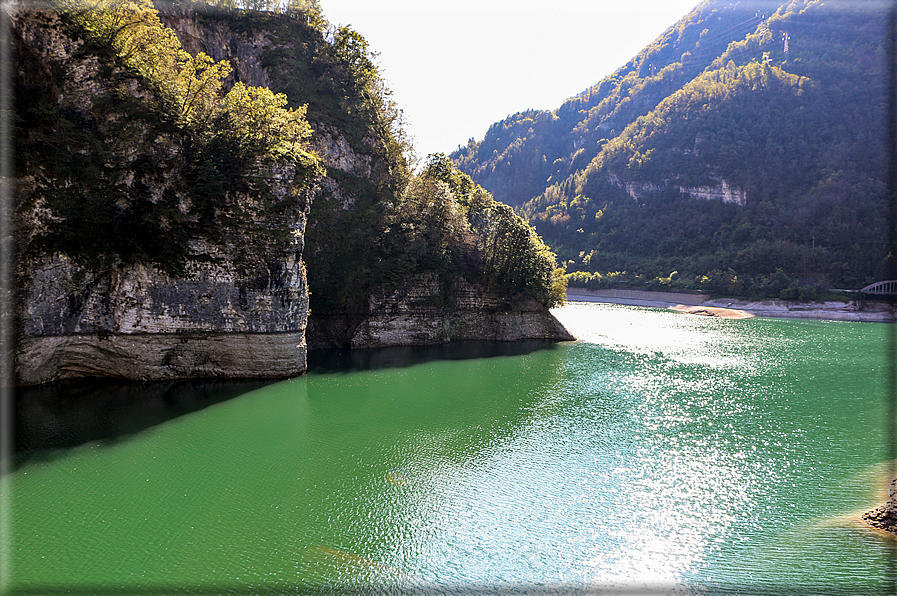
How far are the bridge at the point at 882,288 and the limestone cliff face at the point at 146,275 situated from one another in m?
76.7

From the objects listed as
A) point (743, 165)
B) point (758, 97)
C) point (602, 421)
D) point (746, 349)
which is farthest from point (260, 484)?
point (758, 97)

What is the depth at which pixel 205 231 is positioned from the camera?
71.2 ft

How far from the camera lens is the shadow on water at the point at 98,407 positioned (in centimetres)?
1567

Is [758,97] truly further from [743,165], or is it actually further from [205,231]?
[205,231]

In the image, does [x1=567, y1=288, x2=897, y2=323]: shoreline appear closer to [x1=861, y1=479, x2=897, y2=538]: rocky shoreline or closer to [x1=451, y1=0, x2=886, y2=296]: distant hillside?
[x1=451, y1=0, x2=886, y2=296]: distant hillside

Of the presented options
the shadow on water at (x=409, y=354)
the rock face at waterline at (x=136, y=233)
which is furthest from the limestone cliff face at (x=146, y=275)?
the shadow on water at (x=409, y=354)

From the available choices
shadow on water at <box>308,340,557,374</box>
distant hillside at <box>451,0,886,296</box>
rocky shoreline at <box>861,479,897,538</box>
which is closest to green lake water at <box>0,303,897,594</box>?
rocky shoreline at <box>861,479,897,538</box>

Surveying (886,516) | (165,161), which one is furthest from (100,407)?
(886,516)

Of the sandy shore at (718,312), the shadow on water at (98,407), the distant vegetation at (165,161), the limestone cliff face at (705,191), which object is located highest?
the limestone cliff face at (705,191)

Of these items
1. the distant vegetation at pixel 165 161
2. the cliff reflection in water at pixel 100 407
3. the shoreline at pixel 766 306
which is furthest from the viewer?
the shoreline at pixel 766 306

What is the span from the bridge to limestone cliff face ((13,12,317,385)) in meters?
76.7

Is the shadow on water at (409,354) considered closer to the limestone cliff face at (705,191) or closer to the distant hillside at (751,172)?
the distant hillside at (751,172)

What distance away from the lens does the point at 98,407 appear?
18.7 metres

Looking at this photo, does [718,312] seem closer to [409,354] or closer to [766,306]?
[766,306]
